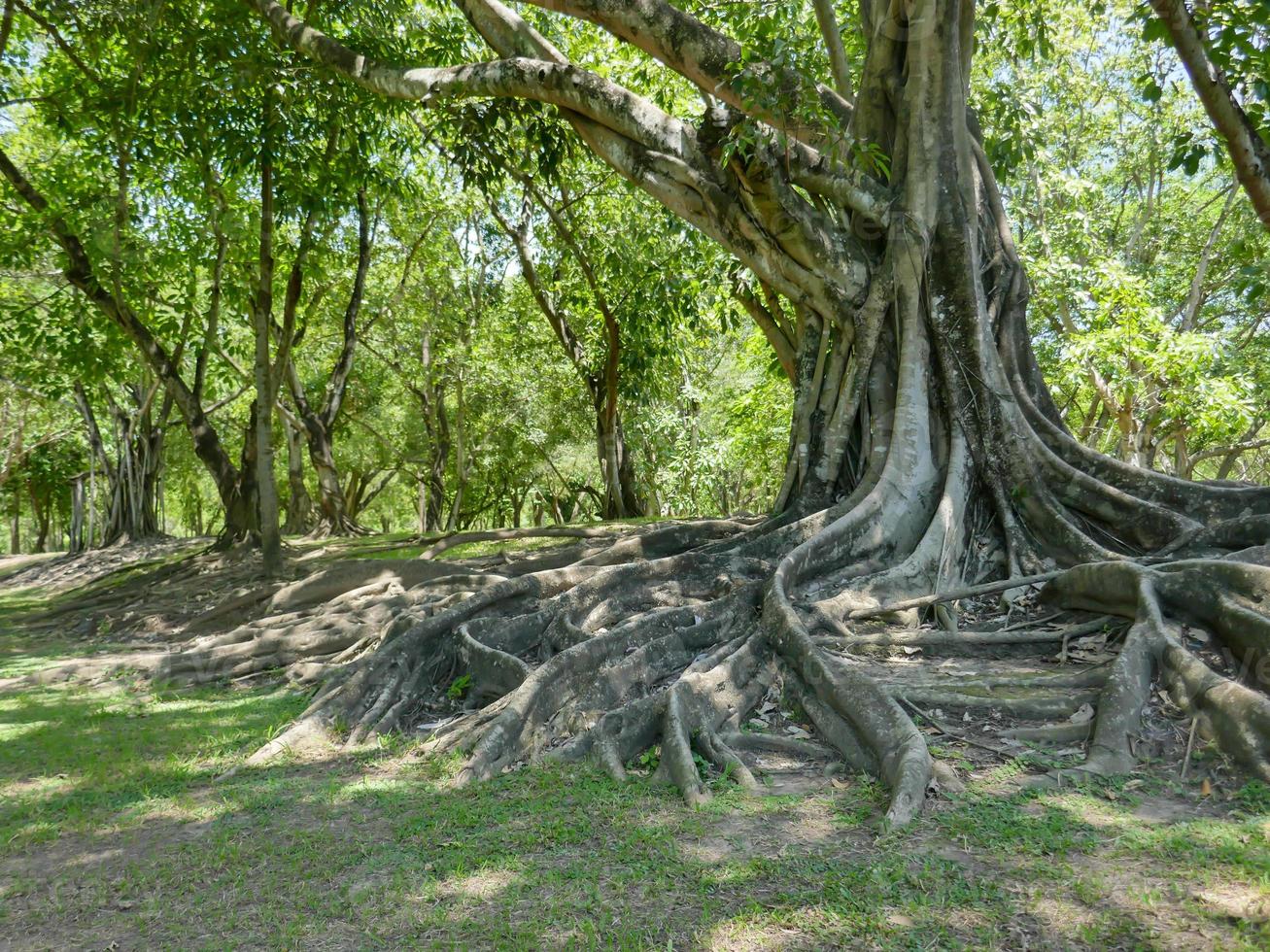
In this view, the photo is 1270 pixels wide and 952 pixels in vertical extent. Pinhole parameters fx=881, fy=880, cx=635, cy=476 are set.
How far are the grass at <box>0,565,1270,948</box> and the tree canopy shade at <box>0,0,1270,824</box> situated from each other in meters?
0.29

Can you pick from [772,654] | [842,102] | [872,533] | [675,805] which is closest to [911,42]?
[842,102]

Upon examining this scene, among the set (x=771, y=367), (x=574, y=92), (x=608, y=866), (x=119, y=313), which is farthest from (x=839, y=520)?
(x=119, y=313)

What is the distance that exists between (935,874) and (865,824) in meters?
0.50

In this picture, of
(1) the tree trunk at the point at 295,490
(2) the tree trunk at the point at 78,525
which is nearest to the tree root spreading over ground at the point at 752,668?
(1) the tree trunk at the point at 295,490

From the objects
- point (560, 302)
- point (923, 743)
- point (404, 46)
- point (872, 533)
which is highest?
point (404, 46)

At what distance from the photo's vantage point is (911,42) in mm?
7609

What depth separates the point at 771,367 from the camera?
14.4 m

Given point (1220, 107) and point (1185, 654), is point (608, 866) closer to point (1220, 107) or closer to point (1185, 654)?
point (1185, 654)

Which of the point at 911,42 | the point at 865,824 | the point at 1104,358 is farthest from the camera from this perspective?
the point at 1104,358

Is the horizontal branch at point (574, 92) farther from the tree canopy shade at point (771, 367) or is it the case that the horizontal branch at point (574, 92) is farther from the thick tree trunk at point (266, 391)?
the thick tree trunk at point (266, 391)

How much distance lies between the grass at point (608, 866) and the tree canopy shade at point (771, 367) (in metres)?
0.29

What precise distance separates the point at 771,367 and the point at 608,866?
11.8m

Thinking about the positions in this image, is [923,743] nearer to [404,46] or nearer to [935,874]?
[935,874]

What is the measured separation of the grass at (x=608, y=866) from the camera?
8.98ft
